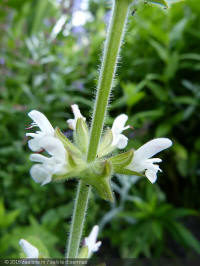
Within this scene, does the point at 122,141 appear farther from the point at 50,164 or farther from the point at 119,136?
the point at 50,164

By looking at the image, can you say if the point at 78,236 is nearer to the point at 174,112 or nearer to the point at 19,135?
the point at 19,135

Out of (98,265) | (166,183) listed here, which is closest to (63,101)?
(166,183)

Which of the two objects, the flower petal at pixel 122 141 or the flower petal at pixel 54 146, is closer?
the flower petal at pixel 54 146

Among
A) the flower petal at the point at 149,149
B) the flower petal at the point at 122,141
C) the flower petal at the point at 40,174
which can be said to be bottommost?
the flower petal at the point at 40,174

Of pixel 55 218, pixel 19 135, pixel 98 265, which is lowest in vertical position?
pixel 98 265

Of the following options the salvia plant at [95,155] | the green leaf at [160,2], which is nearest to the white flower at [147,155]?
the salvia plant at [95,155]

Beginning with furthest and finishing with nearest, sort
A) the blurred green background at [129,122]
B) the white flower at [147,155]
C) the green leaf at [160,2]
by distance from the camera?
the blurred green background at [129,122] < the white flower at [147,155] < the green leaf at [160,2]

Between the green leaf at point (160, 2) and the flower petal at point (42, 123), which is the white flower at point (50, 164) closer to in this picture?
the flower petal at point (42, 123)

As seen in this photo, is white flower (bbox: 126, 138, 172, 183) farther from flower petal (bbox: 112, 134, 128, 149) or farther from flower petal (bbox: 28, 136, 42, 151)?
flower petal (bbox: 28, 136, 42, 151)
